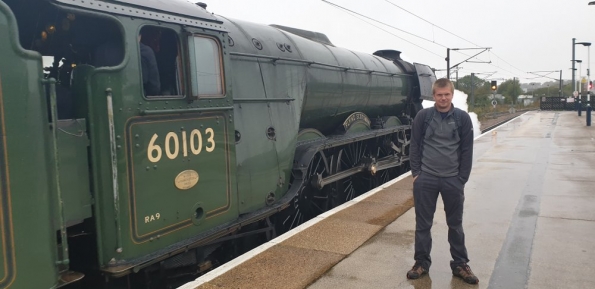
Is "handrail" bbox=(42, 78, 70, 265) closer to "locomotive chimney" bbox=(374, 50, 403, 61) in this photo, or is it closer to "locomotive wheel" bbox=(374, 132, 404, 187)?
"locomotive wheel" bbox=(374, 132, 404, 187)

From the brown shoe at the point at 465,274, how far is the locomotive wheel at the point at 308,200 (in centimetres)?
243

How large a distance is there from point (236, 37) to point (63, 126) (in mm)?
2698

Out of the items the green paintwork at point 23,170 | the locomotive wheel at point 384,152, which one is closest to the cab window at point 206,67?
the green paintwork at point 23,170

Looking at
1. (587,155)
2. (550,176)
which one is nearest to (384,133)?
(550,176)

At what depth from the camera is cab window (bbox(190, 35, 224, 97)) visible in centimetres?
434

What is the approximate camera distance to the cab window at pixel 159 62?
4.02 meters

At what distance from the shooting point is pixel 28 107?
299 cm

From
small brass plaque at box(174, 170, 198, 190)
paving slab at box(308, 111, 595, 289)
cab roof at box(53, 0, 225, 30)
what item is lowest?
paving slab at box(308, 111, 595, 289)

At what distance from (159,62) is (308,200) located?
3.68 metres

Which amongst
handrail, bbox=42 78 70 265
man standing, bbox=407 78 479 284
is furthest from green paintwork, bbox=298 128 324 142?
handrail, bbox=42 78 70 265

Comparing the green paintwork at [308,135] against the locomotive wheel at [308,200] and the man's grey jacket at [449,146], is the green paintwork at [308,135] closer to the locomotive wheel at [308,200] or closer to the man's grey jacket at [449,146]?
the locomotive wheel at [308,200]

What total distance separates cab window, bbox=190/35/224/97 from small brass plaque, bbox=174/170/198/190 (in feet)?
2.35

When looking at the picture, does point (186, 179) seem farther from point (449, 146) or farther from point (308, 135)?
point (308, 135)

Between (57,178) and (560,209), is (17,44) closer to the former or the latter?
(57,178)
